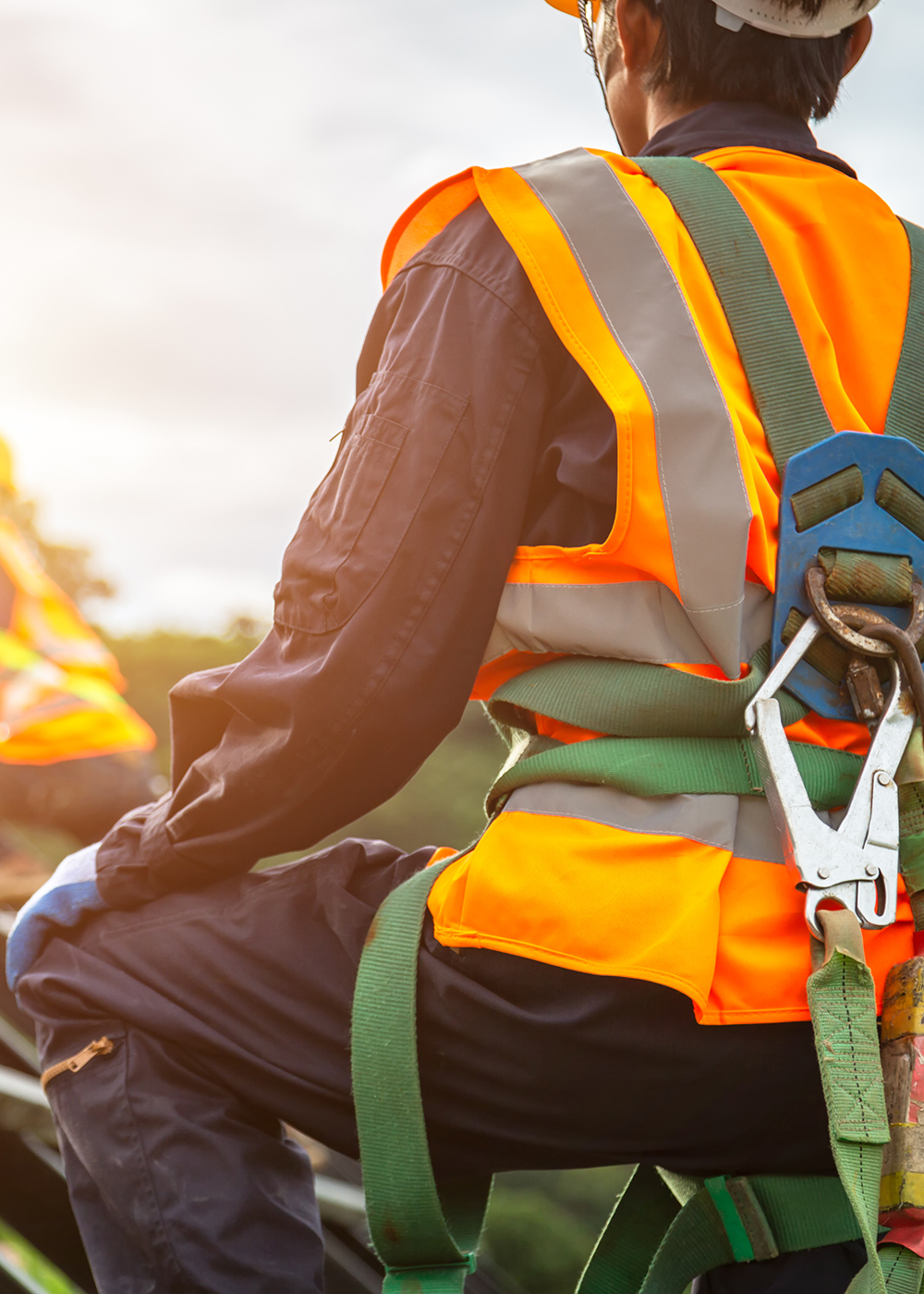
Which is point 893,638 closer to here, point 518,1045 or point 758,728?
point 758,728

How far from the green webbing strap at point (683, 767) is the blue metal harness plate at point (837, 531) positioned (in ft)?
0.17

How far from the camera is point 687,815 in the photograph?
3.50 ft

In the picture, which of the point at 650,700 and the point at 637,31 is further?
the point at 637,31

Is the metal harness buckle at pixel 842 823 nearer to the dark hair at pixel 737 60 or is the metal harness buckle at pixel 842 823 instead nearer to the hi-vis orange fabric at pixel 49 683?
the dark hair at pixel 737 60

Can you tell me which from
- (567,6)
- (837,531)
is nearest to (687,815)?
(837,531)

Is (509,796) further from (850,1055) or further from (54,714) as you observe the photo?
(54,714)

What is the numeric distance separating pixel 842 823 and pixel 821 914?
82 mm

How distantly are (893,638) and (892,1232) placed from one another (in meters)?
0.50

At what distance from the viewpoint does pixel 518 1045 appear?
1.11 metres

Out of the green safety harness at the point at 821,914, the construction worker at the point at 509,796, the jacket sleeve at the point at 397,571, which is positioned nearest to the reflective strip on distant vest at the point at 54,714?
the construction worker at the point at 509,796

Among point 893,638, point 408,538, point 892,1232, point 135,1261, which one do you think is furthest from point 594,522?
point 135,1261

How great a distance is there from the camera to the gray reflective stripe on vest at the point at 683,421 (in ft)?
3.53

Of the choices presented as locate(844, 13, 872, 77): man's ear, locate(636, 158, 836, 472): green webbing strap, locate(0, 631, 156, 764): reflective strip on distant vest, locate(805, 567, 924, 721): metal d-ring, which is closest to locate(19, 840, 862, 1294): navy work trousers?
locate(805, 567, 924, 721): metal d-ring

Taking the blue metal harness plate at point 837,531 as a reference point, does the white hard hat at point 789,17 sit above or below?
above
